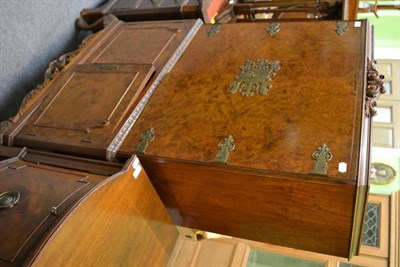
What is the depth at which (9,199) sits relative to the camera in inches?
44.9

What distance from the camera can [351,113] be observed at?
1196 mm

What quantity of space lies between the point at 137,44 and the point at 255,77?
0.76 metres

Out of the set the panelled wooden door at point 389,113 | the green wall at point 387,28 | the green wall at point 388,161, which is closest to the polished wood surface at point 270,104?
the green wall at point 388,161

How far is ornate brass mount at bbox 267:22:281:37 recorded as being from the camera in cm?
168

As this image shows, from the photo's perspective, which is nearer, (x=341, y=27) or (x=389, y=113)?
(x=341, y=27)

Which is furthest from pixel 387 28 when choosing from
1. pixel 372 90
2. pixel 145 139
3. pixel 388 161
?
pixel 145 139

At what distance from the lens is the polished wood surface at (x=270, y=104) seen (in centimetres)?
116

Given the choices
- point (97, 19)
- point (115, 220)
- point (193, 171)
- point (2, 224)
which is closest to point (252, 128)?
point (193, 171)

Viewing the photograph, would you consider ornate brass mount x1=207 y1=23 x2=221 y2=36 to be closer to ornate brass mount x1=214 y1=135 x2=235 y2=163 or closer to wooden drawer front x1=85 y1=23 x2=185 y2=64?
wooden drawer front x1=85 y1=23 x2=185 y2=64

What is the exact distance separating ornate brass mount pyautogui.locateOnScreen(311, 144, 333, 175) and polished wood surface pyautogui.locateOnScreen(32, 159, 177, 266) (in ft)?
2.13

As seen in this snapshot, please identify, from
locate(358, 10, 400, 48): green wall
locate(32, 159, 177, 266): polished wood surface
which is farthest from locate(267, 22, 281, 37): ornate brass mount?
locate(358, 10, 400, 48): green wall

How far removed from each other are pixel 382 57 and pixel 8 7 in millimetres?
4011

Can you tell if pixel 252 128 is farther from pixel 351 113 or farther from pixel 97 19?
pixel 97 19

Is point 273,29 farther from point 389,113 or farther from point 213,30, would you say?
point 389,113
